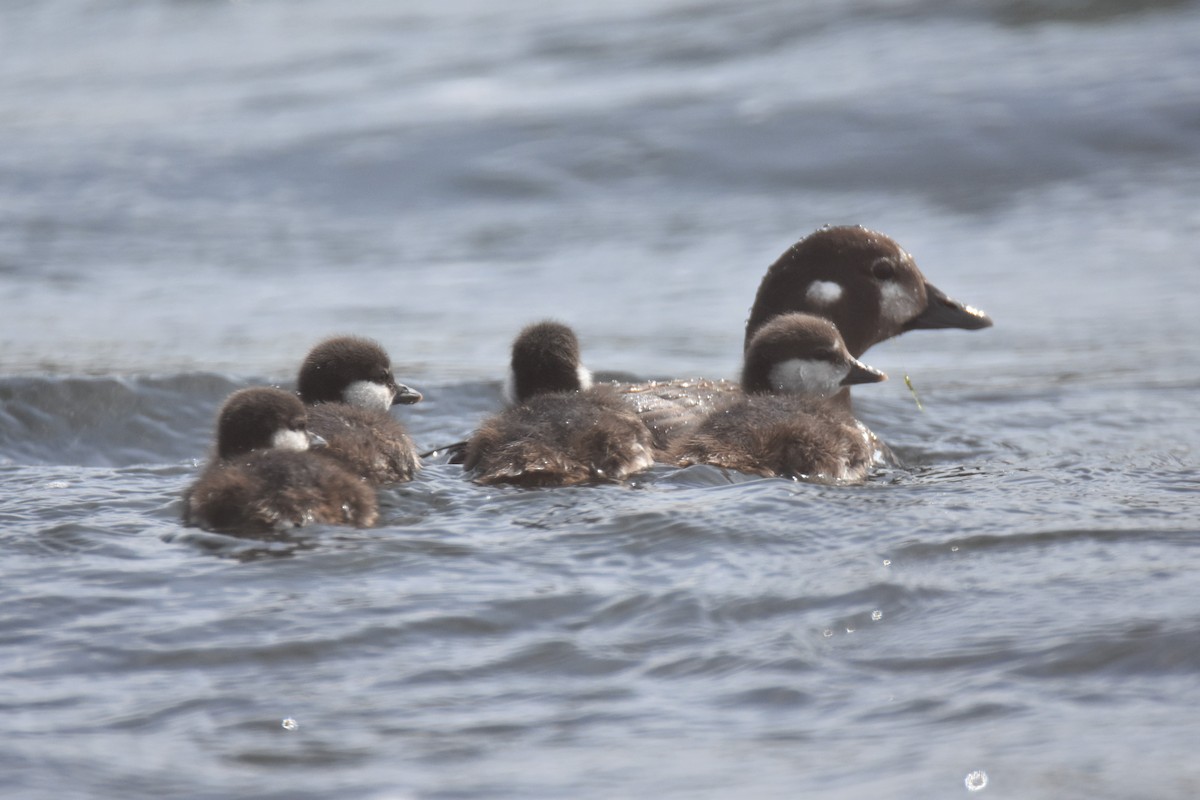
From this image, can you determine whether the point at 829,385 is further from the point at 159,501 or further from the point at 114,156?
the point at 114,156

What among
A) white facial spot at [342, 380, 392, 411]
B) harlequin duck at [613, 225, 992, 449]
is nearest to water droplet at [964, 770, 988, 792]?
white facial spot at [342, 380, 392, 411]

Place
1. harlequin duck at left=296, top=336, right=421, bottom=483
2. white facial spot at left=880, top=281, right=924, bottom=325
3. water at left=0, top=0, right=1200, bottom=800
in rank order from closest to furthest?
water at left=0, top=0, right=1200, bottom=800 → harlequin duck at left=296, top=336, right=421, bottom=483 → white facial spot at left=880, top=281, right=924, bottom=325

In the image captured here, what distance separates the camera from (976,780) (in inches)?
140

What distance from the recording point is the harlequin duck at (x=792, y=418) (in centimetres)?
598

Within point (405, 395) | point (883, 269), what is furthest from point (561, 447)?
point (883, 269)

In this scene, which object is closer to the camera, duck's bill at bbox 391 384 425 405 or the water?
the water

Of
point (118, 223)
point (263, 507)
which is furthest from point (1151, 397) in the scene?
point (118, 223)

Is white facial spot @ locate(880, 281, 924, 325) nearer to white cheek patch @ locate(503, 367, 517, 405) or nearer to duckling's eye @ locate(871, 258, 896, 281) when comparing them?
duckling's eye @ locate(871, 258, 896, 281)

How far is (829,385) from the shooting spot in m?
6.82

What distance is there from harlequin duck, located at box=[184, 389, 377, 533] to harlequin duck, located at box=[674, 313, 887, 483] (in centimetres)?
124

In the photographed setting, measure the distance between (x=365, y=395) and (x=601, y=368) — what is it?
267 centimetres

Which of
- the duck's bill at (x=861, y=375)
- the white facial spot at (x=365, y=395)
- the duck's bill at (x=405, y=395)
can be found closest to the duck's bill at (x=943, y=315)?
the duck's bill at (x=861, y=375)

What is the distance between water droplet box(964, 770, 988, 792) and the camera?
354 centimetres

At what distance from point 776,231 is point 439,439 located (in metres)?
4.99
